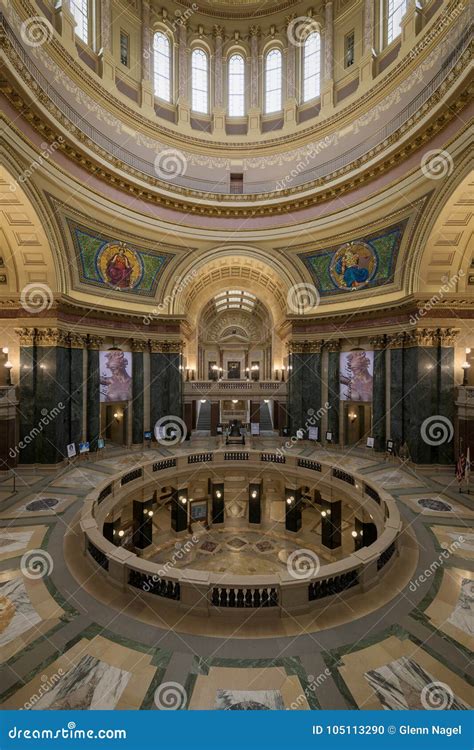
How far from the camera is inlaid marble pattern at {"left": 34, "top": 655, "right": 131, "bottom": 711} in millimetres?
4461

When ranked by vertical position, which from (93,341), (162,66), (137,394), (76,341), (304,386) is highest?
(162,66)

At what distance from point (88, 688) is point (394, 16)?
29.5 m

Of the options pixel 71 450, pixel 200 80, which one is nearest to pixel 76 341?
pixel 71 450

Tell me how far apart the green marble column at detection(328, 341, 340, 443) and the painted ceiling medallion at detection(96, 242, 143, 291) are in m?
13.1

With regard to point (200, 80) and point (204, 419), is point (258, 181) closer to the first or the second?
point (200, 80)

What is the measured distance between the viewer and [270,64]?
2278cm

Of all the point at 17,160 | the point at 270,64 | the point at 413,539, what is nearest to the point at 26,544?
the point at 413,539

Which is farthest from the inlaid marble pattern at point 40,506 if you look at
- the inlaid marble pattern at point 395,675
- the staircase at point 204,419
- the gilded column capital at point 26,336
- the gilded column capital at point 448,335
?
the gilded column capital at point 448,335

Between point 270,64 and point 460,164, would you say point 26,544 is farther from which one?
point 270,64

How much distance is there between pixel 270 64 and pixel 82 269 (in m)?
20.6

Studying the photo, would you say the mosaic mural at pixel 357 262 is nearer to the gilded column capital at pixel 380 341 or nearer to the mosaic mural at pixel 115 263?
the gilded column capital at pixel 380 341

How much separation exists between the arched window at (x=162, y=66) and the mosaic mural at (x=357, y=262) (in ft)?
48.0

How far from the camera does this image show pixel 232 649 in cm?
560

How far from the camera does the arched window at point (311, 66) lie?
2133cm
